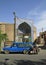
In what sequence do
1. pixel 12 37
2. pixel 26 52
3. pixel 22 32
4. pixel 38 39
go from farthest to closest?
pixel 38 39 < pixel 22 32 < pixel 12 37 < pixel 26 52

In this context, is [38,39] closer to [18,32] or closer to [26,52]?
[18,32]

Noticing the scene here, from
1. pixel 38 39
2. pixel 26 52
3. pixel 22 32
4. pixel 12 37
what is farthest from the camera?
pixel 38 39

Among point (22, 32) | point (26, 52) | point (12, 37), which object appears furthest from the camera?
point (22, 32)

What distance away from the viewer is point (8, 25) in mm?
56781

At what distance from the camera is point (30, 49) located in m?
30.9

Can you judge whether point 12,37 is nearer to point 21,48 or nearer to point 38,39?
point 38,39

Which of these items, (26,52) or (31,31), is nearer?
(26,52)

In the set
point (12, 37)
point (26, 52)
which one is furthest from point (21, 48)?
point (12, 37)

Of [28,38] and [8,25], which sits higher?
[8,25]

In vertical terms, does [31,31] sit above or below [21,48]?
above

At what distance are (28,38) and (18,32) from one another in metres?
3.26

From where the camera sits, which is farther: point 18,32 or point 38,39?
point 38,39

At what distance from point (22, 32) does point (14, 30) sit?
461 centimetres

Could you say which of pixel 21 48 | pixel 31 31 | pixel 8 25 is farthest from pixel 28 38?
pixel 21 48
